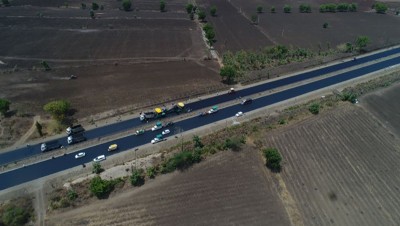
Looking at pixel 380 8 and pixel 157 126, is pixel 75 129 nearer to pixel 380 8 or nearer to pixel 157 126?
pixel 157 126

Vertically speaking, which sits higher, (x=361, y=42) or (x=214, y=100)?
(x=361, y=42)

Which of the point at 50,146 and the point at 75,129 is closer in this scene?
the point at 50,146

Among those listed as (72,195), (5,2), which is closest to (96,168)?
(72,195)

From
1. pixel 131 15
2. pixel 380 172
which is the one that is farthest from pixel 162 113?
pixel 131 15

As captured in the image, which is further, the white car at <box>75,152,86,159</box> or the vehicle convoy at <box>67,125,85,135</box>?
the vehicle convoy at <box>67,125,85,135</box>

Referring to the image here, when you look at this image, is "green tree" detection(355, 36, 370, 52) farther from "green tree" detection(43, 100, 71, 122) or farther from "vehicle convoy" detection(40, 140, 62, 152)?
"vehicle convoy" detection(40, 140, 62, 152)

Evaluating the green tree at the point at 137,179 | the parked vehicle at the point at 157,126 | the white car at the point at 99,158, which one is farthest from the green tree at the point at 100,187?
the parked vehicle at the point at 157,126

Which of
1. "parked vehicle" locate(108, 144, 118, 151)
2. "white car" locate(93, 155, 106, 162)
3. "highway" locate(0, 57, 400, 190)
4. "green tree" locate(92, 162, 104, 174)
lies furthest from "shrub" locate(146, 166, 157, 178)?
"parked vehicle" locate(108, 144, 118, 151)
